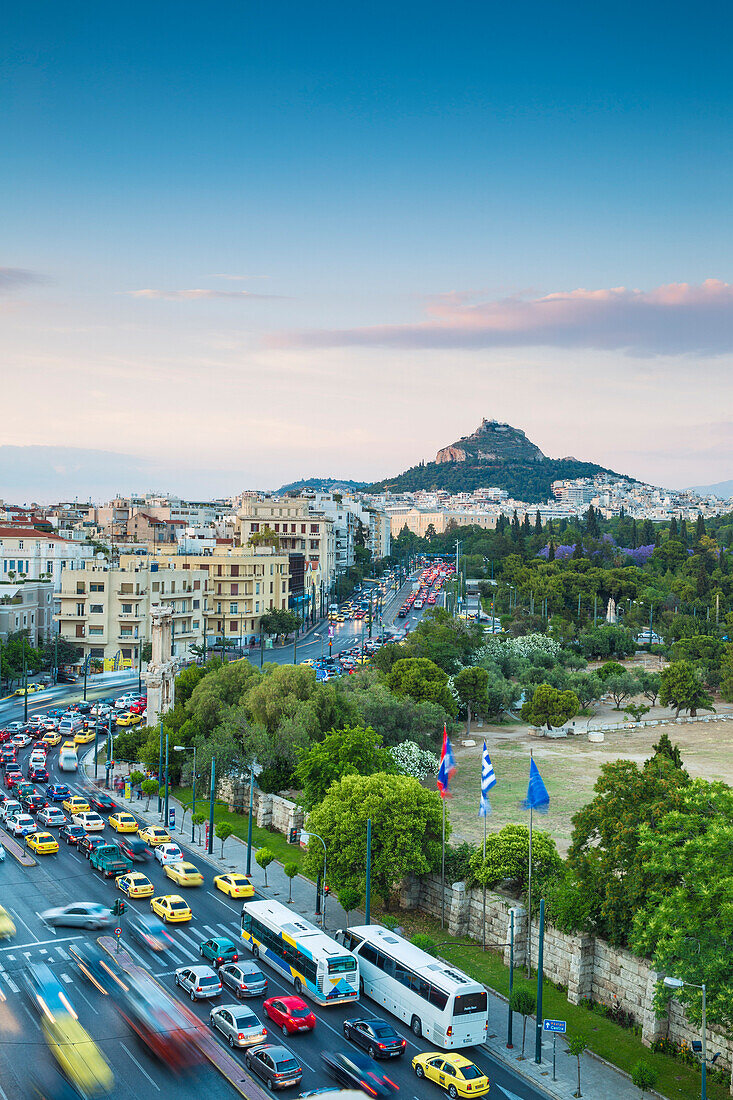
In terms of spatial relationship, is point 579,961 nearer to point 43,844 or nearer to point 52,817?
point 43,844

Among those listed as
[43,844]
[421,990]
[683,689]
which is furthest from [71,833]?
[683,689]

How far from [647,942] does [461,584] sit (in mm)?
118588

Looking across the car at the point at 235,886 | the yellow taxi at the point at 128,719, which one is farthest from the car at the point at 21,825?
the yellow taxi at the point at 128,719

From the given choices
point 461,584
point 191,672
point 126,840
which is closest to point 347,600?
point 461,584

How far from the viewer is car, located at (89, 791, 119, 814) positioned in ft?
151

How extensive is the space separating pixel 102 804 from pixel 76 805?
4.84ft

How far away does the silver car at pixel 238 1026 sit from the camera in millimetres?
23906

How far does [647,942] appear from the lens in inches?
954

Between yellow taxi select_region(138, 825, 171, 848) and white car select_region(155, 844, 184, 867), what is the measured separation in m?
1.06

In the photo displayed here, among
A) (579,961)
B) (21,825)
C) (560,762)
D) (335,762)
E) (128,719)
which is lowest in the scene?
(560,762)

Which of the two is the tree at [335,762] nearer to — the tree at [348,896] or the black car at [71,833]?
the tree at [348,896]

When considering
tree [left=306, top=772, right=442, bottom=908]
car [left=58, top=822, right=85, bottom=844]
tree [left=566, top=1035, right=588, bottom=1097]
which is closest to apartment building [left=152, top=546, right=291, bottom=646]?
car [left=58, top=822, right=85, bottom=844]

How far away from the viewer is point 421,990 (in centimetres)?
2583

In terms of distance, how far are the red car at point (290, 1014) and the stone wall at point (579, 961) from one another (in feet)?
22.2
